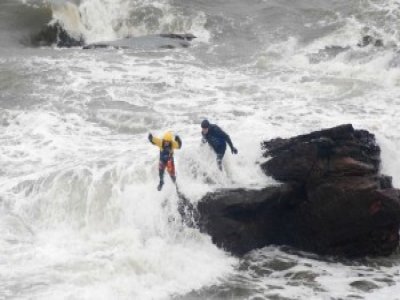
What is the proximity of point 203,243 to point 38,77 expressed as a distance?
37.7 feet

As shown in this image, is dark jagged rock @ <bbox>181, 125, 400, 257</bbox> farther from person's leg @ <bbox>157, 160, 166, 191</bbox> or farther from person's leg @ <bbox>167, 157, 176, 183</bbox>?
person's leg @ <bbox>157, 160, 166, 191</bbox>

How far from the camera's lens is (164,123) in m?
17.4

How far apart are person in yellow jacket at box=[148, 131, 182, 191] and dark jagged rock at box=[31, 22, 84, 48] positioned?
15.5 metres

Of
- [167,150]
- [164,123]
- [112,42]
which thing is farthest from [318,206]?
[112,42]

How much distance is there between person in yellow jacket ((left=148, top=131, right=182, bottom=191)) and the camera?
41.1ft

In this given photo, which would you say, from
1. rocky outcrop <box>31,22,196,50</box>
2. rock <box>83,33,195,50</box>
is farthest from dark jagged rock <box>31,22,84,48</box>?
rock <box>83,33,195,50</box>

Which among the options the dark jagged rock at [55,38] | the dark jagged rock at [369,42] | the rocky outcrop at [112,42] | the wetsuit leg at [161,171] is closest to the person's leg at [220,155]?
the wetsuit leg at [161,171]

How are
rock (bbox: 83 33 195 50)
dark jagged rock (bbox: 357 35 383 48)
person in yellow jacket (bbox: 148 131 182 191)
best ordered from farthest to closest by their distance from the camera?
rock (bbox: 83 33 195 50) → dark jagged rock (bbox: 357 35 383 48) → person in yellow jacket (bbox: 148 131 182 191)

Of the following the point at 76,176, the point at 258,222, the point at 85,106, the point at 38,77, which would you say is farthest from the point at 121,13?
the point at 258,222

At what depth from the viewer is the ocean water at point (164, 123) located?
11266 millimetres

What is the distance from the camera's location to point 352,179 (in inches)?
481

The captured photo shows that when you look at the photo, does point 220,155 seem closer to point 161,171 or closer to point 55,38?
point 161,171

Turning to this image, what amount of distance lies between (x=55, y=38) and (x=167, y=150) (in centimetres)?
1619

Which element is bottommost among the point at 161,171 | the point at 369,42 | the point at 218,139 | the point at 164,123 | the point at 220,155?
the point at 161,171
